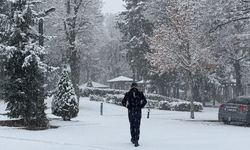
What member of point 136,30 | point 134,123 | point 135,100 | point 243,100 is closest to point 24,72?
point 135,100

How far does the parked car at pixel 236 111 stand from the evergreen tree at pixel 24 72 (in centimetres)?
993

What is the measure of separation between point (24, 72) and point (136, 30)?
38.6m

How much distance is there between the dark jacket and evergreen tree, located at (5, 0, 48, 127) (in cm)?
579

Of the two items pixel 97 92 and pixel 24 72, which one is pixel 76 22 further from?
pixel 24 72

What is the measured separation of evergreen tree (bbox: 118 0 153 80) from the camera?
53.9 metres

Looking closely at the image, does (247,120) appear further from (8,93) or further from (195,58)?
(8,93)

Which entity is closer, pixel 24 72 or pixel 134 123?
pixel 134 123

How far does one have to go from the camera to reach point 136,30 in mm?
56188

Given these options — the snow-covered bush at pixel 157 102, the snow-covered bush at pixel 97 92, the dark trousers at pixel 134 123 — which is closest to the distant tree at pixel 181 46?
the snow-covered bush at pixel 157 102

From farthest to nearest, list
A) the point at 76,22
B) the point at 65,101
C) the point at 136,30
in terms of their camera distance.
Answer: the point at 136,30
the point at 76,22
the point at 65,101

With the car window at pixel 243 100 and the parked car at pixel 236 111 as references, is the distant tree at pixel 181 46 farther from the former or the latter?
the parked car at pixel 236 111

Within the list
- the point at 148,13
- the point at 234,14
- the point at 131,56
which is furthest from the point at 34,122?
the point at 131,56

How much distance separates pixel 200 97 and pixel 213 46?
28417mm

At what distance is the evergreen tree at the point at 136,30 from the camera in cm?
5394
